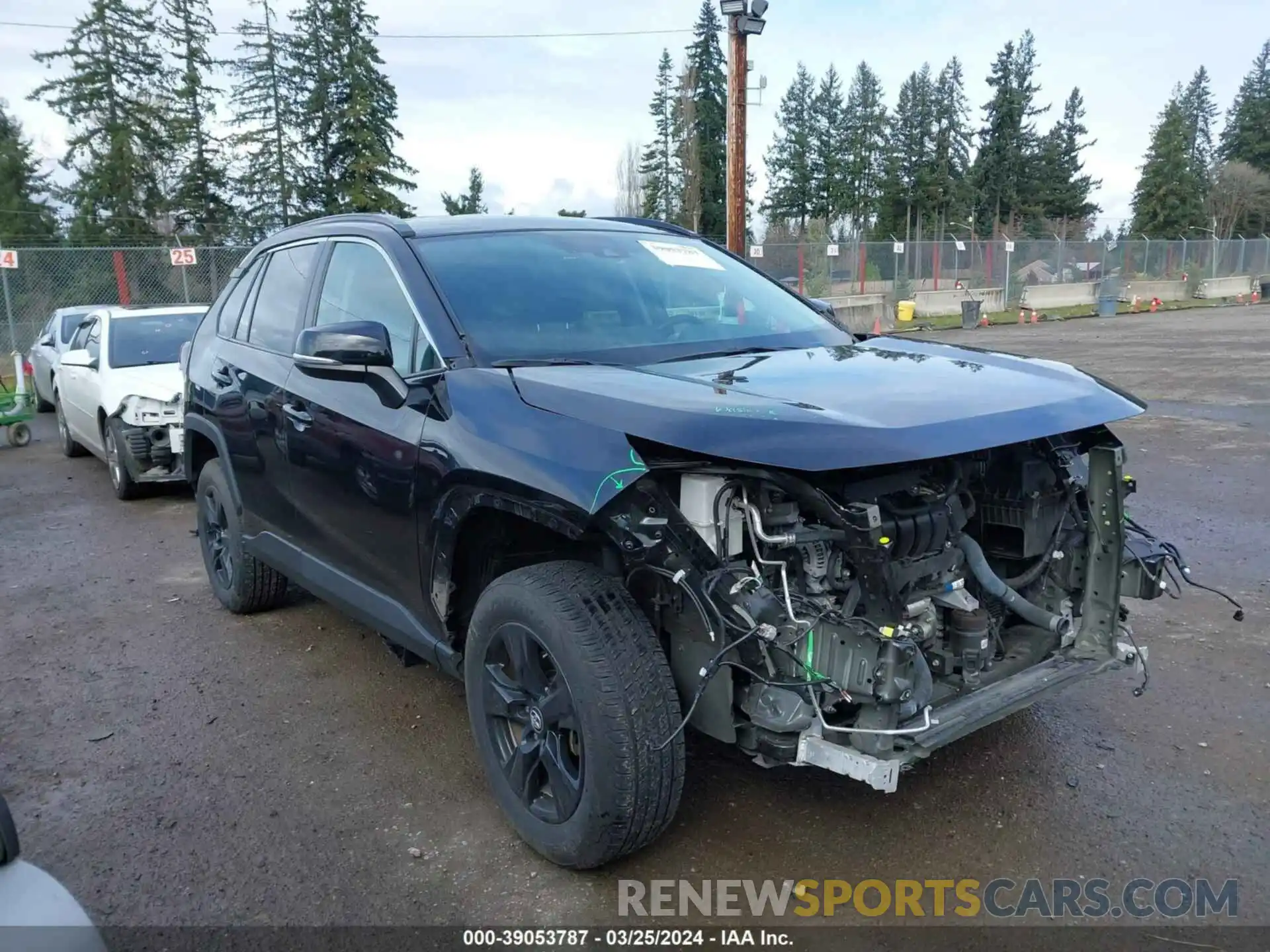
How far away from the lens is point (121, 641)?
505 cm

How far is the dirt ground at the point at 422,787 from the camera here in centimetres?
294

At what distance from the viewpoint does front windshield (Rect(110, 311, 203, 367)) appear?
8.84 meters

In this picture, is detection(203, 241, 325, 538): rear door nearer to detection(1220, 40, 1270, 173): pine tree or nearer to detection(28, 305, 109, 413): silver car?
detection(28, 305, 109, 413): silver car

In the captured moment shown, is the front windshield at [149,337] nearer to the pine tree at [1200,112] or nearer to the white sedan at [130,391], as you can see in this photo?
the white sedan at [130,391]

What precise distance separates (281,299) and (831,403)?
288cm

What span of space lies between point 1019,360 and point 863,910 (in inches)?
77.4

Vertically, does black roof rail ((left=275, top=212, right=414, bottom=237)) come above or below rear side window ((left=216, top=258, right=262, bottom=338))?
above

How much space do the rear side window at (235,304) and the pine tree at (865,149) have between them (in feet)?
244

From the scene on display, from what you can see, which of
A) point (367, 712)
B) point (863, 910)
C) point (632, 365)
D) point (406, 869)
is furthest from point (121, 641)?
point (863, 910)

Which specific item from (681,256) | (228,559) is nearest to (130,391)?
(228,559)

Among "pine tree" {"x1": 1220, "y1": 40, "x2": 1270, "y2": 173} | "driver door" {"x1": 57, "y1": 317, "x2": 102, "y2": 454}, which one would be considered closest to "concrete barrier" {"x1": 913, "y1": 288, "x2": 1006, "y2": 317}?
"driver door" {"x1": 57, "y1": 317, "x2": 102, "y2": 454}

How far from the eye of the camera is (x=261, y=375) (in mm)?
4379

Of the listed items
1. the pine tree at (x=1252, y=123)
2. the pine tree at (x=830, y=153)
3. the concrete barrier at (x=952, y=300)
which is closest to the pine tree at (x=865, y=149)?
the pine tree at (x=830, y=153)

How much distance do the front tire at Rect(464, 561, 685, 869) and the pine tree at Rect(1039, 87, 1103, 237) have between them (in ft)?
257
